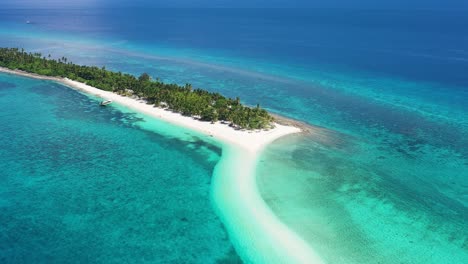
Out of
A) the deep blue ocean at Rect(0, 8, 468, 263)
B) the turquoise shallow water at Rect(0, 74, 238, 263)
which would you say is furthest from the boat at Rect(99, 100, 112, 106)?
the turquoise shallow water at Rect(0, 74, 238, 263)

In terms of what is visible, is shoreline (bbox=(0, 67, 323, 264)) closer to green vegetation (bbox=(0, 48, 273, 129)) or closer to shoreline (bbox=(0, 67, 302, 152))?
shoreline (bbox=(0, 67, 302, 152))

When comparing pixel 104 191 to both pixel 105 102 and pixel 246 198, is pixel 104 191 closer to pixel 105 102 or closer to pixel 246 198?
pixel 246 198

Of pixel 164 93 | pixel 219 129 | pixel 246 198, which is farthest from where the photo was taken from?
pixel 164 93

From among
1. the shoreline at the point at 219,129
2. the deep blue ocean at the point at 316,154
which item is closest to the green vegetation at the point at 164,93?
the shoreline at the point at 219,129

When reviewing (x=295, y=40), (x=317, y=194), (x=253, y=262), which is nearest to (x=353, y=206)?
(x=317, y=194)

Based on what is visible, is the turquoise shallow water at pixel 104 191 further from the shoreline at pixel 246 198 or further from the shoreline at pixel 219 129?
the shoreline at pixel 219 129

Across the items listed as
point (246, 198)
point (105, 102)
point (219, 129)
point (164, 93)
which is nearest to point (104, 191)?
point (246, 198)

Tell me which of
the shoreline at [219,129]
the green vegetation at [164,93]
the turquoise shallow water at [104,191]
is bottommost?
the turquoise shallow water at [104,191]
